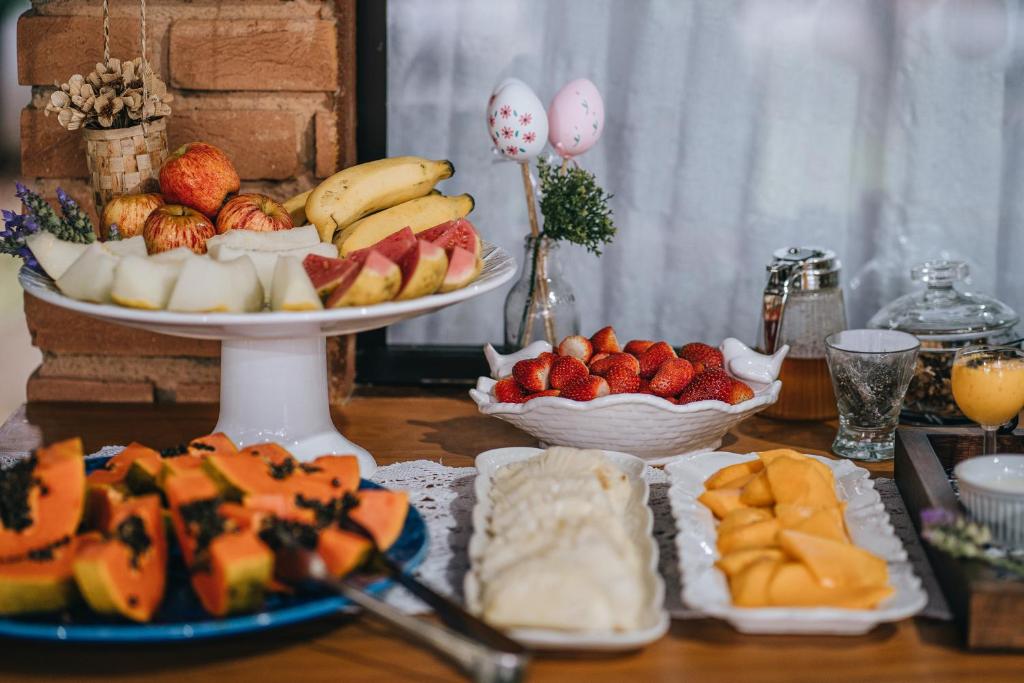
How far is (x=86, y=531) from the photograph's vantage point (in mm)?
940

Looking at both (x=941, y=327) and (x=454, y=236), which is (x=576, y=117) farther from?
(x=941, y=327)

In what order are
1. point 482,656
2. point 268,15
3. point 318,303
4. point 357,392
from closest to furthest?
point 482,656, point 318,303, point 268,15, point 357,392

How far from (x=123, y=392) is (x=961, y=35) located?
4.44ft

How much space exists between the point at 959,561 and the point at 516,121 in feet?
2.60

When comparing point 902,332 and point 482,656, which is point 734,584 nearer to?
point 482,656

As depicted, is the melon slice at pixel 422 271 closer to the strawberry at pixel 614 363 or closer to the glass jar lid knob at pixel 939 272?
the strawberry at pixel 614 363

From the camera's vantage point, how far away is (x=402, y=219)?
4.56 feet

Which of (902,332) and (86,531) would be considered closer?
(86,531)

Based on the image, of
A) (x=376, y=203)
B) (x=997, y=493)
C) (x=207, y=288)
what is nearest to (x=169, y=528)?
(x=207, y=288)

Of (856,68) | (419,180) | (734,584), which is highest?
(856,68)

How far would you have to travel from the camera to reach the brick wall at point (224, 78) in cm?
155

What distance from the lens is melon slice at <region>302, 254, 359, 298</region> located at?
1147mm

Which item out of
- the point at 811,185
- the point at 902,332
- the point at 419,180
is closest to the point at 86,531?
the point at 419,180

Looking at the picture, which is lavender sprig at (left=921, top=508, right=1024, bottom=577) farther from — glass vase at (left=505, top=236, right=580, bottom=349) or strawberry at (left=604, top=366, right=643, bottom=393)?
glass vase at (left=505, top=236, right=580, bottom=349)
